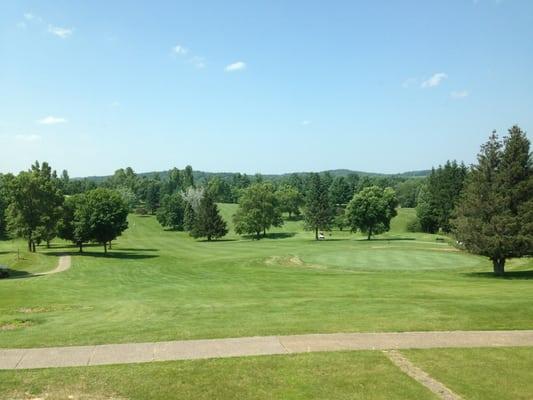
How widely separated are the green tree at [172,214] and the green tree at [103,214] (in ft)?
207

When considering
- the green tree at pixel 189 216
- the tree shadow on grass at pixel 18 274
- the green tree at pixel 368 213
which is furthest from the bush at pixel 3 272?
the green tree at pixel 189 216

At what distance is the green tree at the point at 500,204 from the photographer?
30234mm

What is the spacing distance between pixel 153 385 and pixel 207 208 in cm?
8560

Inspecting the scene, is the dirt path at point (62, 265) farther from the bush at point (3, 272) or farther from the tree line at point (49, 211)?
the tree line at point (49, 211)

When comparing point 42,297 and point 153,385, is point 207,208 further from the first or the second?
point 153,385

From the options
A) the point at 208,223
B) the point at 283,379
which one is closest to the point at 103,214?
the point at 208,223

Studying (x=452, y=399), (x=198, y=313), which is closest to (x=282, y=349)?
(x=452, y=399)

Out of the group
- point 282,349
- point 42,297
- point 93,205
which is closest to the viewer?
point 282,349

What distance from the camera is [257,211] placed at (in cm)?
9338

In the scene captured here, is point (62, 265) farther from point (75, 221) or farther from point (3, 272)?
point (75, 221)

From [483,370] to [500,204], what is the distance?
78.1 ft

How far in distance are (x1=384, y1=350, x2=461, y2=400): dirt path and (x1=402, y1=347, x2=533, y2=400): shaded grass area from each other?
0.15 metres

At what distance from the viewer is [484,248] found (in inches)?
1226

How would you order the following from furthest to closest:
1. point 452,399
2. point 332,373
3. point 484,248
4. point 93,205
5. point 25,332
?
point 93,205 → point 484,248 → point 25,332 → point 332,373 → point 452,399
